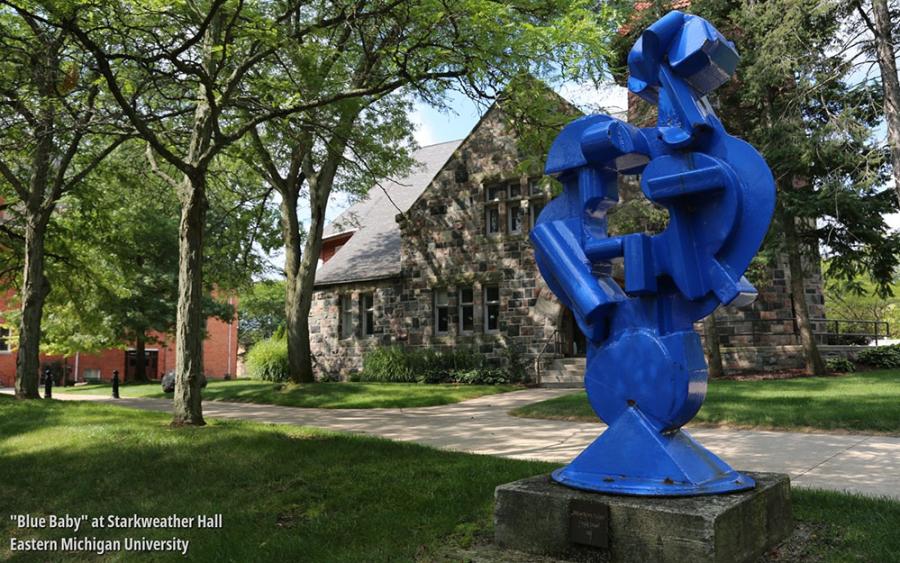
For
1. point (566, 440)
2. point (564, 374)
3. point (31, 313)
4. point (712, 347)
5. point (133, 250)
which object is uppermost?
point (133, 250)

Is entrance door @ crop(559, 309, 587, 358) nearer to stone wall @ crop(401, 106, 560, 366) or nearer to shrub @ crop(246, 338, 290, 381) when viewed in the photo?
stone wall @ crop(401, 106, 560, 366)

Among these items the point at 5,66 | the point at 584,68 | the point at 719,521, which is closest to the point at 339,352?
the point at 5,66

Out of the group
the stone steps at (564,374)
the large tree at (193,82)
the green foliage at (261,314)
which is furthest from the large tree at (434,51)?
the green foliage at (261,314)

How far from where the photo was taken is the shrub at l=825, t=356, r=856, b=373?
1806cm

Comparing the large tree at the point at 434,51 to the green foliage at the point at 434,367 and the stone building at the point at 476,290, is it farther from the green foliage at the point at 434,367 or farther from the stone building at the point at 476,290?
the green foliage at the point at 434,367

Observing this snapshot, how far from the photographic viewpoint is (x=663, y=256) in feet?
13.4

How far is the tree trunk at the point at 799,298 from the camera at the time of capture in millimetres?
17125

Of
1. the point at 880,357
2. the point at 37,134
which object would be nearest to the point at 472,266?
the point at 880,357

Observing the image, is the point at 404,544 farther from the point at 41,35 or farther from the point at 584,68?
the point at 41,35

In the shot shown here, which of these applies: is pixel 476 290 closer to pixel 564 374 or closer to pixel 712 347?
pixel 564 374

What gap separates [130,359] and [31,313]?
30.4 m

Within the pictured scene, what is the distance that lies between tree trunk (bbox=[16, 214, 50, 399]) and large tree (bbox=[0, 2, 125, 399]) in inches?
0.6

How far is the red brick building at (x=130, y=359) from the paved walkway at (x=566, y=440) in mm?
23269

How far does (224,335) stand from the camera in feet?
153
